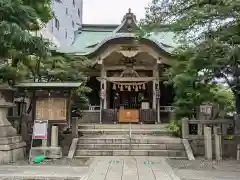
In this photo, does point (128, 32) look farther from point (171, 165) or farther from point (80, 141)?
point (171, 165)

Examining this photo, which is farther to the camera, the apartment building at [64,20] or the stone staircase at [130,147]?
the apartment building at [64,20]

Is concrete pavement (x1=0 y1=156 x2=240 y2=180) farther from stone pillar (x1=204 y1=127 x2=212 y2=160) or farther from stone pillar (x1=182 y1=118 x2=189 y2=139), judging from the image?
stone pillar (x1=182 y1=118 x2=189 y2=139)

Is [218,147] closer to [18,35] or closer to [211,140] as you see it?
[211,140]

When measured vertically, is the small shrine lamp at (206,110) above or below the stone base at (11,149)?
above

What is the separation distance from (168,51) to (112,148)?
9013mm

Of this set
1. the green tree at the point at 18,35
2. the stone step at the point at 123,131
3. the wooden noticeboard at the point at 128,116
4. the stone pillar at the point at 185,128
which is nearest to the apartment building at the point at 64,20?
the wooden noticeboard at the point at 128,116

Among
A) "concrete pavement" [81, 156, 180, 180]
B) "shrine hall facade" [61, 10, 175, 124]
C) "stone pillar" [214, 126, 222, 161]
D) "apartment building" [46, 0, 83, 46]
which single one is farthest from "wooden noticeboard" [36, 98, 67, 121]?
"apartment building" [46, 0, 83, 46]

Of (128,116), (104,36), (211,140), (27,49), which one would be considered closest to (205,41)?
(211,140)

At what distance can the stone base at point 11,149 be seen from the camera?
914cm

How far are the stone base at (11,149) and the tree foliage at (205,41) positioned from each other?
5798 millimetres

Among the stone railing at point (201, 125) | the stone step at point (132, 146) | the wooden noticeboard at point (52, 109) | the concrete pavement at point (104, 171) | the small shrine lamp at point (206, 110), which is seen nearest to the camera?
the concrete pavement at point (104, 171)

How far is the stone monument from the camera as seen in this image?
9.18 meters

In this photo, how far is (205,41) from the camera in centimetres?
887

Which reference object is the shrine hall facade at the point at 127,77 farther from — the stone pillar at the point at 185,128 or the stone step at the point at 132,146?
the stone step at the point at 132,146
